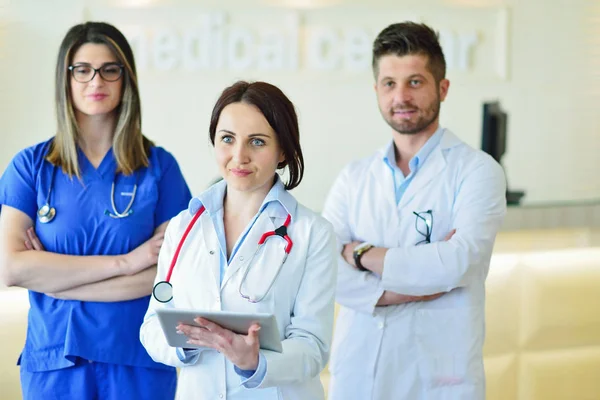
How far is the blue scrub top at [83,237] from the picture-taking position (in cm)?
229

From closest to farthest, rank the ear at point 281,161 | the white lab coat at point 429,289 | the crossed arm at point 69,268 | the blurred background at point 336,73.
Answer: the ear at point 281,161 → the crossed arm at point 69,268 → the white lab coat at point 429,289 → the blurred background at point 336,73

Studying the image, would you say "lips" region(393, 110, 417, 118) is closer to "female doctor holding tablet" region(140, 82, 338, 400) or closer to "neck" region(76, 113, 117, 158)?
"female doctor holding tablet" region(140, 82, 338, 400)

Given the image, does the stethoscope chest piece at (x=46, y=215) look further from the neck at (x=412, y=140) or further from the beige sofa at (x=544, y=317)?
the beige sofa at (x=544, y=317)

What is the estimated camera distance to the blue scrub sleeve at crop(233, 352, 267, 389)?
5.64 feet

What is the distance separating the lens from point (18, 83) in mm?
5125

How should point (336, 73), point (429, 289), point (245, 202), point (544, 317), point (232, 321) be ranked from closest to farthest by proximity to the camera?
point (232, 321) < point (245, 202) < point (429, 289) < point (544, 317) < point (336, 73)

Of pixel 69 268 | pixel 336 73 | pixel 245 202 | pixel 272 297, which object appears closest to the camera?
pixel 272 297

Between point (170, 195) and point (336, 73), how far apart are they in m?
3.40

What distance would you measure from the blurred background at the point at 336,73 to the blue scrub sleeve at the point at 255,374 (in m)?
2.46

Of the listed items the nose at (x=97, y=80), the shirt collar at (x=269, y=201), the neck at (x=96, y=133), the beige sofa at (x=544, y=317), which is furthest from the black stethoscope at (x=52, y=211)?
the beige sofa at (x=544, y=317)

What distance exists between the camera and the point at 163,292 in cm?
187

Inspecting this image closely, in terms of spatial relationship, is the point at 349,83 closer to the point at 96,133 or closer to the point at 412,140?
the point at 412,140

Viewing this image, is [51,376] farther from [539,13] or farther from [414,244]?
[539,13]

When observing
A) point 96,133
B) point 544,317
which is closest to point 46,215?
point 96,133
